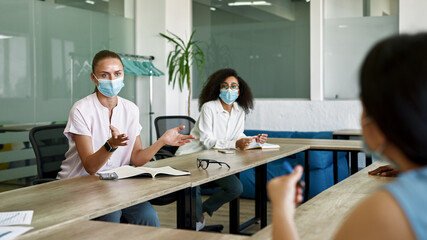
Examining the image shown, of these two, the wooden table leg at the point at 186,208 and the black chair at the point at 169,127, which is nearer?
the wooden table leg at the point at 186,208

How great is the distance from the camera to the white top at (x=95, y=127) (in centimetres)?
254

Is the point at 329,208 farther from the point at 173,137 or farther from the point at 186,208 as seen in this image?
the point at 173,137

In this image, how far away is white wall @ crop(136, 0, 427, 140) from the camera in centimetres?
Answer: 595

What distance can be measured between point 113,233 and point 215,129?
7.71ft

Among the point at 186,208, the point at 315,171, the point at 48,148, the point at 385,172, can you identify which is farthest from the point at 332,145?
the point at 48,148

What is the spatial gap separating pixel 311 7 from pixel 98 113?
13.5ft

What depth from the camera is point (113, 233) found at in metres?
1.45

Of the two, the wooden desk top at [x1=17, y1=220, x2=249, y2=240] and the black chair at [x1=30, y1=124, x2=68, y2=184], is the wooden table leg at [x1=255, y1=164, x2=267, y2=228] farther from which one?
the wooden desk top at [x1=17, y1=220, x2=249, y2=240]

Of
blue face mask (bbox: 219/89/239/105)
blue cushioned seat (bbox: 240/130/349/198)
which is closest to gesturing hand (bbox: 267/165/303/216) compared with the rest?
blue face mask (bbox: 219/89/239/105)

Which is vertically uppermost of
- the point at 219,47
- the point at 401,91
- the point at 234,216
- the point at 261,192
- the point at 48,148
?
the point at 219,47

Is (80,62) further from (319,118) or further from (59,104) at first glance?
(319,118)

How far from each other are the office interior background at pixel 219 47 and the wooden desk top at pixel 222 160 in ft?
7.75

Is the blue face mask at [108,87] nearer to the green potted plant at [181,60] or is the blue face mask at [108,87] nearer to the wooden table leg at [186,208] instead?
the wooden table leg at [186,208]

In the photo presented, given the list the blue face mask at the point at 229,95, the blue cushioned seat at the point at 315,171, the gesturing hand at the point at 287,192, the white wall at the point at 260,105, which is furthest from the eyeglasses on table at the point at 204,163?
the white wall at the point at 260,105
